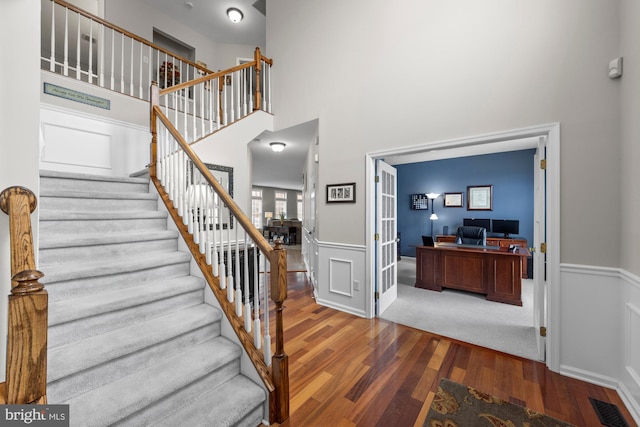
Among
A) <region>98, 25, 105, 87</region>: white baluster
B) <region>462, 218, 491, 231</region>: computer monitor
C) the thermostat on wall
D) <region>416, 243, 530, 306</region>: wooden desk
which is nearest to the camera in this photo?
the thermostat on wall

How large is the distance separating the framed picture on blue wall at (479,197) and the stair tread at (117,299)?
642cm

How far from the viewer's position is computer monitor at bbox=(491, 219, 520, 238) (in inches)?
221

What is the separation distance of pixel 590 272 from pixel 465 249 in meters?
2.25

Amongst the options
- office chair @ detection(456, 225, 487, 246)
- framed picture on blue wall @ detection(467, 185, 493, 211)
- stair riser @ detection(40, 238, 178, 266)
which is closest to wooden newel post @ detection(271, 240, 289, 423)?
stair riser @ detection(40, 238, 178, 266)

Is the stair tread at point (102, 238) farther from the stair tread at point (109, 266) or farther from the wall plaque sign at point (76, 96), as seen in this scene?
the wall plaque sign at point (76, 96)

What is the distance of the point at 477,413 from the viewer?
1690mm

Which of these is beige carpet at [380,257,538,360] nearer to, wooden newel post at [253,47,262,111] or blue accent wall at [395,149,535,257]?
blue accent wall at [395,149,535,257]

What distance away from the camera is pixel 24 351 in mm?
743

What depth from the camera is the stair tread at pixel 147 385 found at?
1207mm

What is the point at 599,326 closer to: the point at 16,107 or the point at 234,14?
the point at 16,107

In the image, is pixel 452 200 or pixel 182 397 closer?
pixel 182 397

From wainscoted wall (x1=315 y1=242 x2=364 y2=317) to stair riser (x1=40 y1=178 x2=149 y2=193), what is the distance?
2285 millimetres

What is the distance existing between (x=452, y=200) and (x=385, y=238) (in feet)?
13.3

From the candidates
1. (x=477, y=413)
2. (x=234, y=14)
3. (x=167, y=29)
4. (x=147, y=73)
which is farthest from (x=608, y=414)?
(x=167, y=29)
